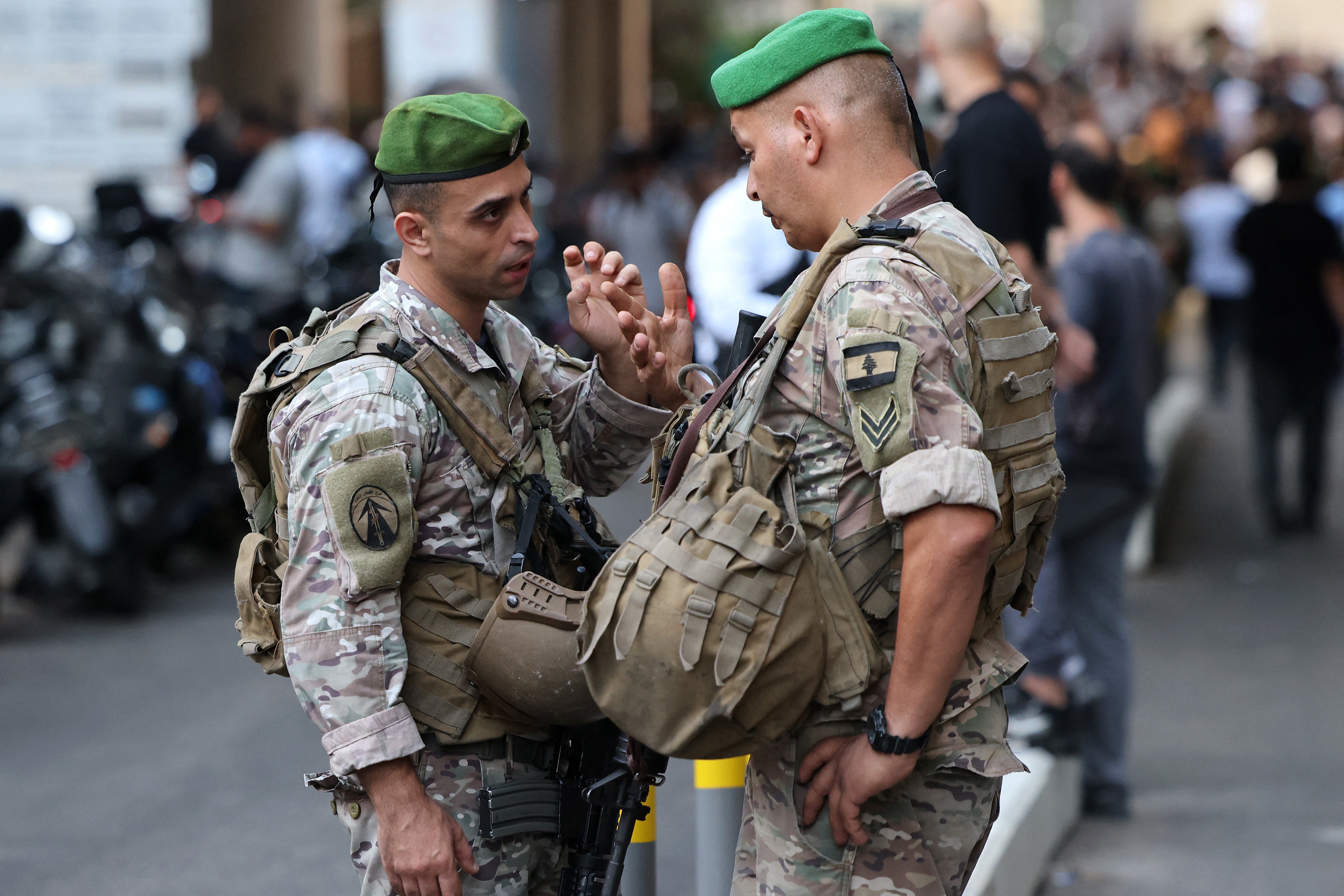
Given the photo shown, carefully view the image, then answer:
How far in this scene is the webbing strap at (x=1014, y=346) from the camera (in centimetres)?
232

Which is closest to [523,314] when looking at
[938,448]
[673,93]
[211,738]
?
[211,738]

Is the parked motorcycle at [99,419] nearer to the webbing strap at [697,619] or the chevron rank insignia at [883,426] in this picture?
the webbing strap at [697,619]

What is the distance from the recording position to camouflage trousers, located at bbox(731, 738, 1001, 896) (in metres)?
2.34

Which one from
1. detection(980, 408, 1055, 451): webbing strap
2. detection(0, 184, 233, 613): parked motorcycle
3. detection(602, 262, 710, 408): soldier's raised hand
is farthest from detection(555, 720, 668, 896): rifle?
detection(0, 184, 233, 613): parked motorcycle

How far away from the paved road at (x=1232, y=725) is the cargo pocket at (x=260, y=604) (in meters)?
2.91

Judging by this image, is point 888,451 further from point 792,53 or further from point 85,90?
point 85,90

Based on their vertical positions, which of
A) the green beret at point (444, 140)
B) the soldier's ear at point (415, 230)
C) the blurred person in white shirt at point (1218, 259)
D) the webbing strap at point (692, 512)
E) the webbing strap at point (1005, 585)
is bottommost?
the blurred person in white shirt at point (1218, 259)

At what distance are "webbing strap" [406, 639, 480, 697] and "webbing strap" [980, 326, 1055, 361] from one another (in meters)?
0.97

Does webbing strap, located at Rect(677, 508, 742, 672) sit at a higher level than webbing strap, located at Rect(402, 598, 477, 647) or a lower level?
higher

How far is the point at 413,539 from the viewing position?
2.38 meters

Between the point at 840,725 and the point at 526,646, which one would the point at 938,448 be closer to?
the point at 840,725

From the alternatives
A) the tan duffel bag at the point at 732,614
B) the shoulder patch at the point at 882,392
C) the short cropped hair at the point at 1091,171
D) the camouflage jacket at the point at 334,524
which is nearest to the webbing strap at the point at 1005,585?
the tan duffel bag at the point at 732,614

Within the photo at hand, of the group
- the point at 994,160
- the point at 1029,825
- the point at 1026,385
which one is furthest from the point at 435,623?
the point at 994,160

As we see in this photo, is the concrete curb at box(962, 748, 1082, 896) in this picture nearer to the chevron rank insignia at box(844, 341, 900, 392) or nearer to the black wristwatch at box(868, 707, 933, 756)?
the black wristwatch at box(868, 707, 933, 756)
